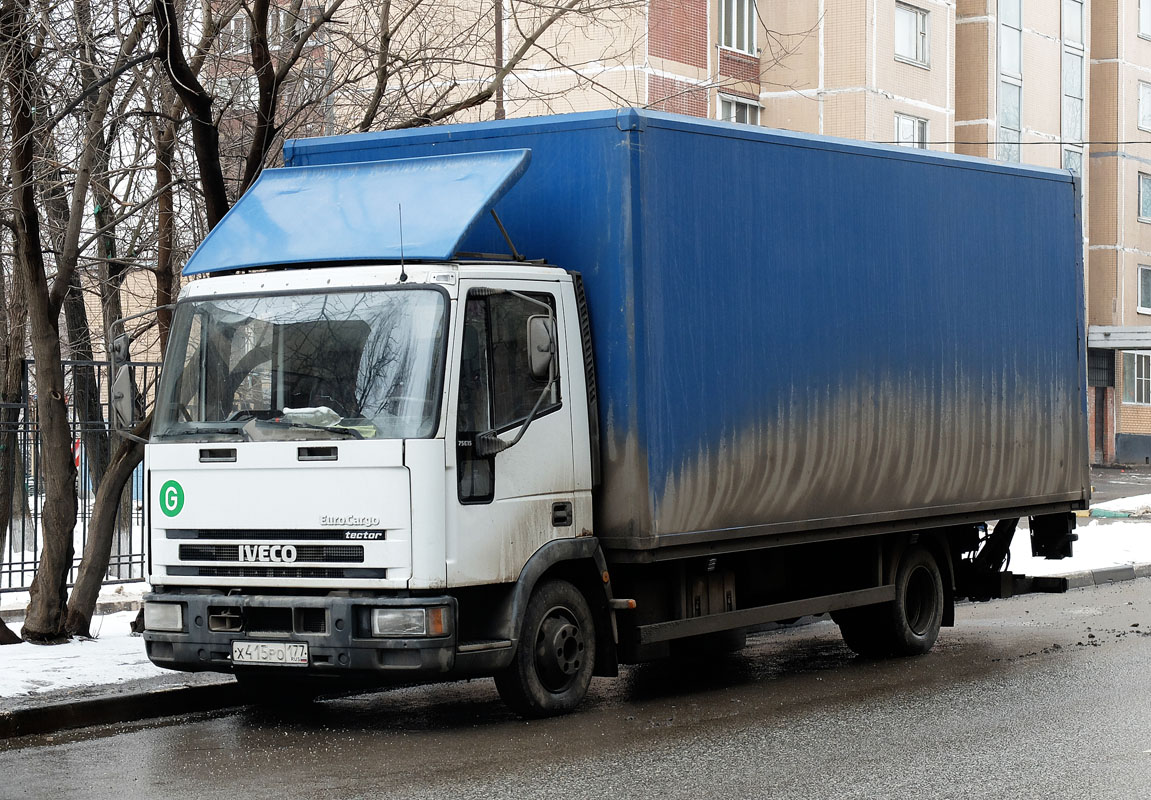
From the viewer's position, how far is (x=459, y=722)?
9219 mm

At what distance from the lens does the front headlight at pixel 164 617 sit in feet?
29.1

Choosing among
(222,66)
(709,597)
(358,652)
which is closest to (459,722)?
(358,652)

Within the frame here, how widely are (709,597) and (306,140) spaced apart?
3758 mm

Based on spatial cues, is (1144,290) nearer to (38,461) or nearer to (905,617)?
(905,617)

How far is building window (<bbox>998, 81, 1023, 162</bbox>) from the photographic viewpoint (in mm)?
47969

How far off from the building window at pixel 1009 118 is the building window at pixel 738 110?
30.5 feet

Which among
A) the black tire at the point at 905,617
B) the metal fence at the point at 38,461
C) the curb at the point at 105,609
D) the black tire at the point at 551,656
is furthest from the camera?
the curb at the point at 105,609

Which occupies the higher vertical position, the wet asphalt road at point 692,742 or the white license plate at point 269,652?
the white license plate at point 269,652

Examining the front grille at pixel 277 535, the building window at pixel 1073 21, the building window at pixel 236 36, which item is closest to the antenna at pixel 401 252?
the front grille at pixel 277 535

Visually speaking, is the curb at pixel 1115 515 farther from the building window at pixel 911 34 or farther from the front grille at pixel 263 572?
the front grille at pixel 263 572

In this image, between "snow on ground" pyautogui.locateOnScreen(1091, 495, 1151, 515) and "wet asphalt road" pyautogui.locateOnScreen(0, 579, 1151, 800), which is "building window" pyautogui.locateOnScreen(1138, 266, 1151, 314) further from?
"wet asphalt road" pyautogui.locateOnScreen(0, 579, 1151, 800)

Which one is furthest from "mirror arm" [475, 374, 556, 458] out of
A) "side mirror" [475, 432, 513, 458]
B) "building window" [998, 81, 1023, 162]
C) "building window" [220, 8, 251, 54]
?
"building window" [998, 81, 1023, 162]

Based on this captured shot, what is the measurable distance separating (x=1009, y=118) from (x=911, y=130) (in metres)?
6.49

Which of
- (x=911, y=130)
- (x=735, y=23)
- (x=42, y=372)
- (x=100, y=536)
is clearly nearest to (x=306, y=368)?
(x=42, y=372)
